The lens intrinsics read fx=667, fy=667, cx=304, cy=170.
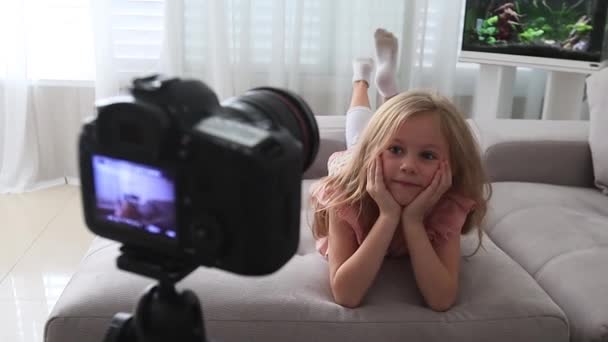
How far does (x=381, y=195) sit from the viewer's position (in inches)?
49.6

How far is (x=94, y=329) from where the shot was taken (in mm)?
1186

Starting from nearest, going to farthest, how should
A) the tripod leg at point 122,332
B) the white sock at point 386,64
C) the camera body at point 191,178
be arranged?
the camera body at point 191,178
the tripod leg at point 122,332
the white sock at point 386,64

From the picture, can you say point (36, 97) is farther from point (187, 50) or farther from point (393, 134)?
point (393, 134)

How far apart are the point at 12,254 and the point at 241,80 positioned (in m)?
1.07

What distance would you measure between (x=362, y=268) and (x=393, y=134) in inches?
10.6

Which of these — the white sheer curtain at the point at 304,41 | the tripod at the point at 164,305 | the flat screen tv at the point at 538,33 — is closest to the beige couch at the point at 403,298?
the tripod at the point at 164,305

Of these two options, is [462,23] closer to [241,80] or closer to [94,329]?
[241,80]

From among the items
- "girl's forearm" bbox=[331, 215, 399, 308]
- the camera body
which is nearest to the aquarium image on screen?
"girl's forearm" bbox=[331, 215, 399, 308]

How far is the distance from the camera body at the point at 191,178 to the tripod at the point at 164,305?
1.0 inches

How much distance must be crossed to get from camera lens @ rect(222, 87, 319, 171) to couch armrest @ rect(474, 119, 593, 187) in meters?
1.31

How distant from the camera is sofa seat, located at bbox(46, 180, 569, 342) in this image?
119 centimetres

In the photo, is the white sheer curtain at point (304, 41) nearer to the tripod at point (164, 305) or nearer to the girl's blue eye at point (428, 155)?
the girl's blue eye at point (428, 155)

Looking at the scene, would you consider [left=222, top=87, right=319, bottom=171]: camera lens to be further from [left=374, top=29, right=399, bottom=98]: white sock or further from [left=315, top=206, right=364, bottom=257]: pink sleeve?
[left=374, top=29, right=399, bottom=98]: white sock

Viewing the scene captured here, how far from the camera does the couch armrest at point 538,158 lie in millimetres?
1975
